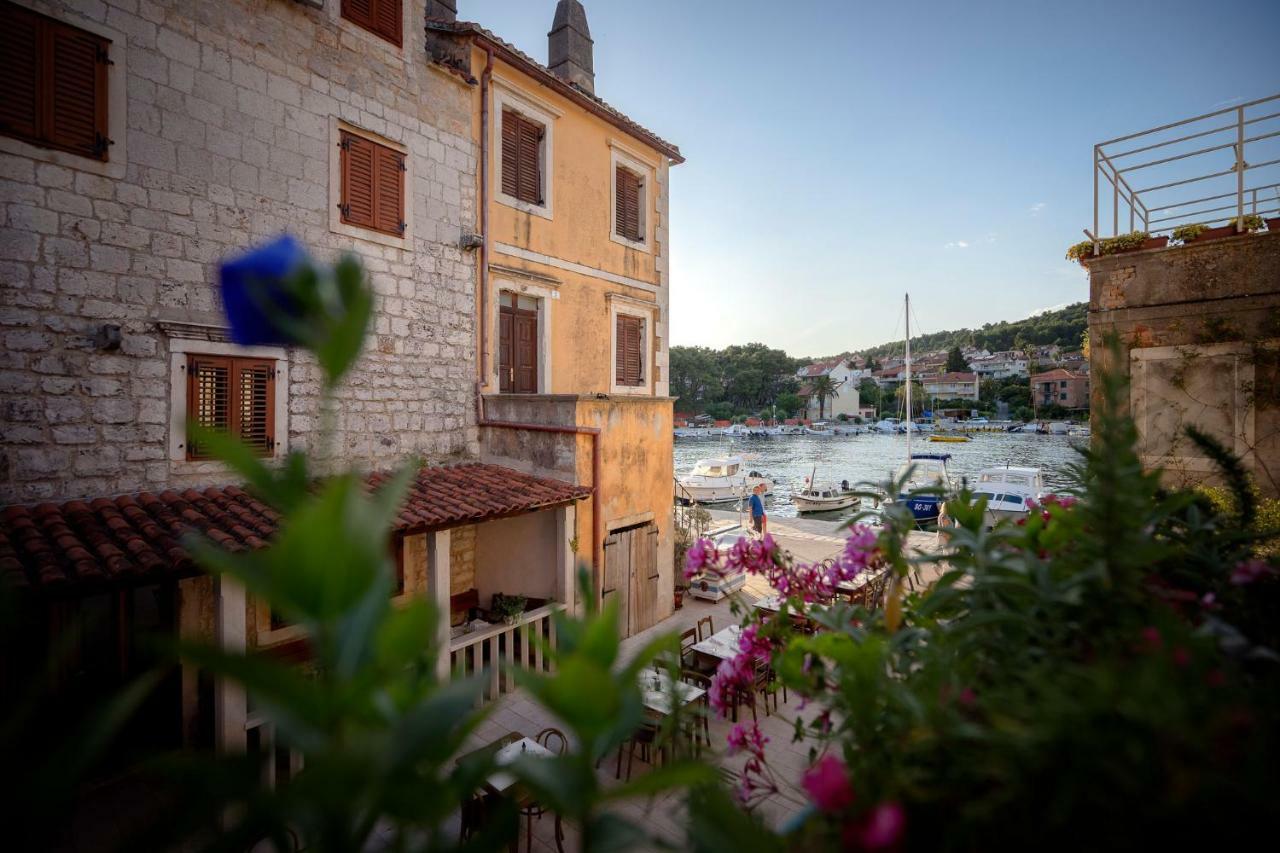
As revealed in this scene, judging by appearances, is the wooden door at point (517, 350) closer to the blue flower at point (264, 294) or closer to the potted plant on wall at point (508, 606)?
the potted plant on wall at point (508, 606)

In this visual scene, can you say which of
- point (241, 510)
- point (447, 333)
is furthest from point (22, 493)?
point (447, 333)

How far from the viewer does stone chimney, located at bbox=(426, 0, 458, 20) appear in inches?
310

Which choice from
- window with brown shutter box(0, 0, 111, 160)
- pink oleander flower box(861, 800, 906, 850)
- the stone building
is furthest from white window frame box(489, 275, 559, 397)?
pink oleander flower box(861, 800, 906, 850)

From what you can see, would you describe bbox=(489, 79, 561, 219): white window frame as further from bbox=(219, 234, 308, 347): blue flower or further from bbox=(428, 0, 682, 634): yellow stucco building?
bbox=(219, 234, 308, 347): blue flower

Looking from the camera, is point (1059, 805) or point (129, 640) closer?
point (1059, 805)

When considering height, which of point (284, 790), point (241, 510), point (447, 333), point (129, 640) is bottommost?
point (129, 640)

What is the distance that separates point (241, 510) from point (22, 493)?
161cm

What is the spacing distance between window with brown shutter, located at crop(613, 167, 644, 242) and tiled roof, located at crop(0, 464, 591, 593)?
5.70m

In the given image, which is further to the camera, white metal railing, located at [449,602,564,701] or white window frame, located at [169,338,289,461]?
white metal railing, located at [449,602,564,701]

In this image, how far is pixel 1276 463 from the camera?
6.05 meters

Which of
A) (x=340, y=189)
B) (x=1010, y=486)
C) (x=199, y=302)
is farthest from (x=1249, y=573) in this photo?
(x=1010, y=486)

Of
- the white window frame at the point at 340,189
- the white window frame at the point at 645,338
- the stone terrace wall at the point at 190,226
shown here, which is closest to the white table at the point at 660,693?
the stone terrace wall at the point at 190,226

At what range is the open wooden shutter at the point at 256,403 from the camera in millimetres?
5996

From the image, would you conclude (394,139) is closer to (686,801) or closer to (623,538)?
(623,538)
